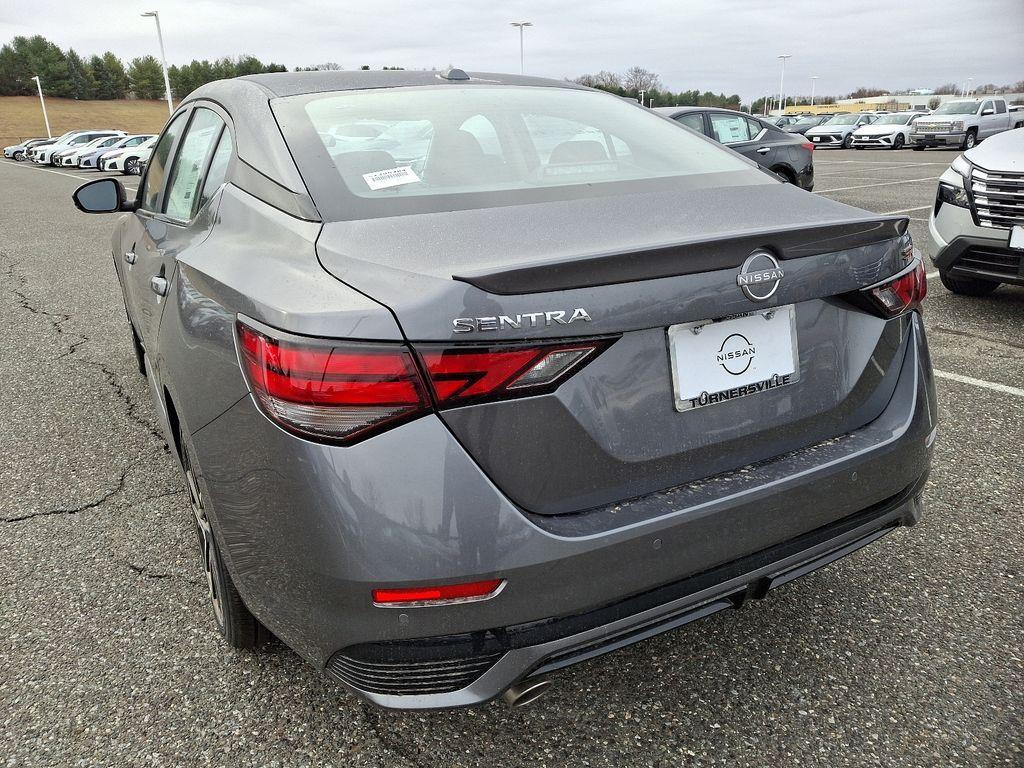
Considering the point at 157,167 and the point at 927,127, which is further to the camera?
the point at 927,127

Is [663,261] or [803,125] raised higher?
[803,125]

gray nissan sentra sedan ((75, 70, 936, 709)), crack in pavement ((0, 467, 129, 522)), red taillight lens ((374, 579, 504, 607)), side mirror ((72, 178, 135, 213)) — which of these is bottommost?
crack in pavement ((0, 467, 129, 522))

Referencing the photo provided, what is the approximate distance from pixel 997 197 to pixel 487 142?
4.07 m


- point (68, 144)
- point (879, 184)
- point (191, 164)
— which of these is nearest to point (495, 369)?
point (191, 164)

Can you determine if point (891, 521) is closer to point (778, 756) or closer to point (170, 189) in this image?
point (778, 756)

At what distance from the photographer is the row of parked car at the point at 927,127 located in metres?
26.0

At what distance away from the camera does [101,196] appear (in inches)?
137

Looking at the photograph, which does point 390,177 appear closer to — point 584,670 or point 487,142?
point 487,142

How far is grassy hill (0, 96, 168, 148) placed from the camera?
262 feet

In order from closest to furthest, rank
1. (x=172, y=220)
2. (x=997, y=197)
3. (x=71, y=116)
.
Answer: (x=172, y=220)
(x=997, y=197)
(x=71, y=116)

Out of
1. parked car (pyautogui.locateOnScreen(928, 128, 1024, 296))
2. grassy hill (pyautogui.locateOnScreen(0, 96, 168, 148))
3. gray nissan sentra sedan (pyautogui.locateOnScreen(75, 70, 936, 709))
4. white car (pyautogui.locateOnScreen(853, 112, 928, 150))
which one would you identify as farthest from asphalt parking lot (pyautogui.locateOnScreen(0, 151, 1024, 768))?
grassy hill (pyautogui.locateOnScreen(0, 96, 168, 148))

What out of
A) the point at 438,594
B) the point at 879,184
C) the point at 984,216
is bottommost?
the point at 879,184

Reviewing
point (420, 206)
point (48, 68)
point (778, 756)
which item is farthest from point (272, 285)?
point (48, 68)

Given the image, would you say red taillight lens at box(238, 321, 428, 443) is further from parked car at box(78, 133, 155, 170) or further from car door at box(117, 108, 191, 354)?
parked car at box(78, 133, 155, 170)
